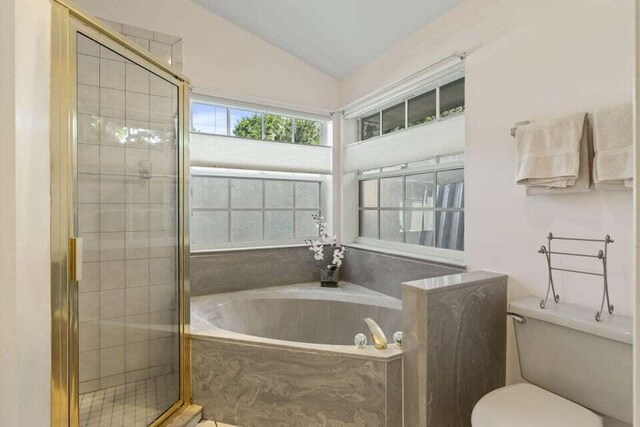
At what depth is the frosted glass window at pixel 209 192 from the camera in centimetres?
284

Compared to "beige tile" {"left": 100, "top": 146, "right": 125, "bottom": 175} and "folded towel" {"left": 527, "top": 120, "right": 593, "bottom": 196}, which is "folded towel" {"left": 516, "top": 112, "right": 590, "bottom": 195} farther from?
"beige tile" {"left": 100, "top": 146, "right": 125, "bottom": 175}

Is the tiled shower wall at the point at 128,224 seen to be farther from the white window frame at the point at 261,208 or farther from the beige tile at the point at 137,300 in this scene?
the white window frame at the point at 261,208

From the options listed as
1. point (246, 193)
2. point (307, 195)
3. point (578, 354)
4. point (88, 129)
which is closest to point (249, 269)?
point (246, 193)

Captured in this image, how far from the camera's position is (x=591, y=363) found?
1377 millimetres

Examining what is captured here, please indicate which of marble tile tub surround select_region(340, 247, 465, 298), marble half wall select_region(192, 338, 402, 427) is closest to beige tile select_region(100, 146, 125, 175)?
marble half wall select_region(192, 338, 402, 427)

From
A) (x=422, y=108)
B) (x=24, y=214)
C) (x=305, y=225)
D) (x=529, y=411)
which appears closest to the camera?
(x=24, y=214)

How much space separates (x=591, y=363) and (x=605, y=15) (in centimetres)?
148

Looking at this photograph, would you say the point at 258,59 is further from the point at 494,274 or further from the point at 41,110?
the point at 494,274

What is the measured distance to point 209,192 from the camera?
2893 millimetres

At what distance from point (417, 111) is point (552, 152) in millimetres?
1241

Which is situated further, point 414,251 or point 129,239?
point 414,251

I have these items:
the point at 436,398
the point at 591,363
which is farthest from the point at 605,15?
the point at 436,398

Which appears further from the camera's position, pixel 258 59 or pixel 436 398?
pixel 258 59

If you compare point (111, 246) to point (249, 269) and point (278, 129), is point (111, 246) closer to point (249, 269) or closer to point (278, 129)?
point (249, 269)
